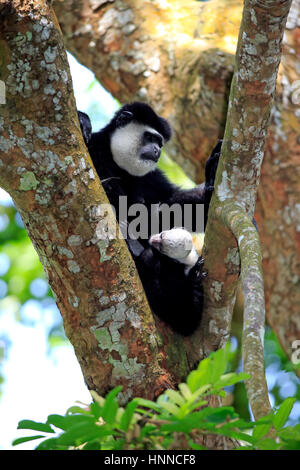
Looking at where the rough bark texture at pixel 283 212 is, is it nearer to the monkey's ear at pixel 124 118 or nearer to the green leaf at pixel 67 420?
the monkey's ear at pixel 124 118

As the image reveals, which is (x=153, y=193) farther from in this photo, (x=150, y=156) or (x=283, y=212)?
(x=283, y=212)

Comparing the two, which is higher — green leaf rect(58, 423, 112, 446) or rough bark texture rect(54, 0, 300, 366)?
rough bark texture rect(54, 0, 300, 366)

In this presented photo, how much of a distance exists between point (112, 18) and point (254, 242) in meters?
3.18

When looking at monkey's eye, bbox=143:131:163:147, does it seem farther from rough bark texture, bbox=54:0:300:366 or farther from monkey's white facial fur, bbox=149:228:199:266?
monkey's white facial fur, bbox=149:228:199:266

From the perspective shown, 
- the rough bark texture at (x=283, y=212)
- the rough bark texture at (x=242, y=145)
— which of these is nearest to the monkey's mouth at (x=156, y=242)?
the rough bark texture at (x=242, y=145)

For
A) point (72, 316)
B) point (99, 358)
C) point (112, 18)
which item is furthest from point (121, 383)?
point (112, 18)

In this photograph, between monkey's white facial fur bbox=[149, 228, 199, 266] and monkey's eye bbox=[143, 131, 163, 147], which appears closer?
monkey's white facial fur bbox=[149, 228, 199, 266]

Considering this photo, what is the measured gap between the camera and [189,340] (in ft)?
8.59

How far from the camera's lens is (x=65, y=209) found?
2043 mm

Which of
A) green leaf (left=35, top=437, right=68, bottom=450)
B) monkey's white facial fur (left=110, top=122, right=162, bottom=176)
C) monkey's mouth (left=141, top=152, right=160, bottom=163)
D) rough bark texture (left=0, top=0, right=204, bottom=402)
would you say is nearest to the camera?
green leaf (left=35, top=437, right=68, bottom=450)

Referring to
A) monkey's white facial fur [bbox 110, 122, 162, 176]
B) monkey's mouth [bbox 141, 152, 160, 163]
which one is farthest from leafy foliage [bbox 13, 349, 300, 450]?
monkey's mouth [bbox 141, 152, 160, 163]

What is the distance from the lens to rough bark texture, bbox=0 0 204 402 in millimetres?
1982

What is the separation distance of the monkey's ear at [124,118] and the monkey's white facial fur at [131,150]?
0.09 feet

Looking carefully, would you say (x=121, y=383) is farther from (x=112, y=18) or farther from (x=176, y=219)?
(x=112, y=18)
